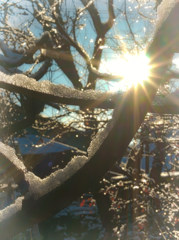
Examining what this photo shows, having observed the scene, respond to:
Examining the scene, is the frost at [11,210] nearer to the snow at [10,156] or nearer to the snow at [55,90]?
the snow at [10,156]

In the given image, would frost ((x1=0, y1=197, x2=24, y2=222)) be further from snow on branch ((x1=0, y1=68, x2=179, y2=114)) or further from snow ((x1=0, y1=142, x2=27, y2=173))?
snow on branch ((x1=0, y1=68, x2=179, y2=114))

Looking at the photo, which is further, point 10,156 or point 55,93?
point 10,156

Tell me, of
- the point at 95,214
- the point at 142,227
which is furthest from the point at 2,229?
the point at 95,214

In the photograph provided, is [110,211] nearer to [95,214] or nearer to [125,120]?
[95,214]

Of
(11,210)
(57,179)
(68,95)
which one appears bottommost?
(11,210)

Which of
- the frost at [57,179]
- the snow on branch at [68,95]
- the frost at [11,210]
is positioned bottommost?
the frost at [11,210]

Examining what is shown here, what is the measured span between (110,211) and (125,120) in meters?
7.26

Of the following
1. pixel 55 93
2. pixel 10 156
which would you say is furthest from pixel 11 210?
pixel 55 93

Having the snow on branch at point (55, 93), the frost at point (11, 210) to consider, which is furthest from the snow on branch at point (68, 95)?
the frost at point (11, 210)

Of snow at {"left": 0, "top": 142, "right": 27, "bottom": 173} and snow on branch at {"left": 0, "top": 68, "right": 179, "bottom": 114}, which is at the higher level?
Result: snow on branch at {"left": 0, "top": 68, "right": 179, "bottom": 114}

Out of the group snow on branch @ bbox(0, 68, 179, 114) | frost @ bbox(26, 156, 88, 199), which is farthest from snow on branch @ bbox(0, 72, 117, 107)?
frost @ bbox(26, 156, 88, 199)

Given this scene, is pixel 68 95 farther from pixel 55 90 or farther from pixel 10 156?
pixel 10 156

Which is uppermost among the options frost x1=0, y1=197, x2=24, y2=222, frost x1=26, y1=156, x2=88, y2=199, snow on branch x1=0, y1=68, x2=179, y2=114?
snow on branch x1=0, y1=68, x2=179, y2=114

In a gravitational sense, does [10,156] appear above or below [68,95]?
below
